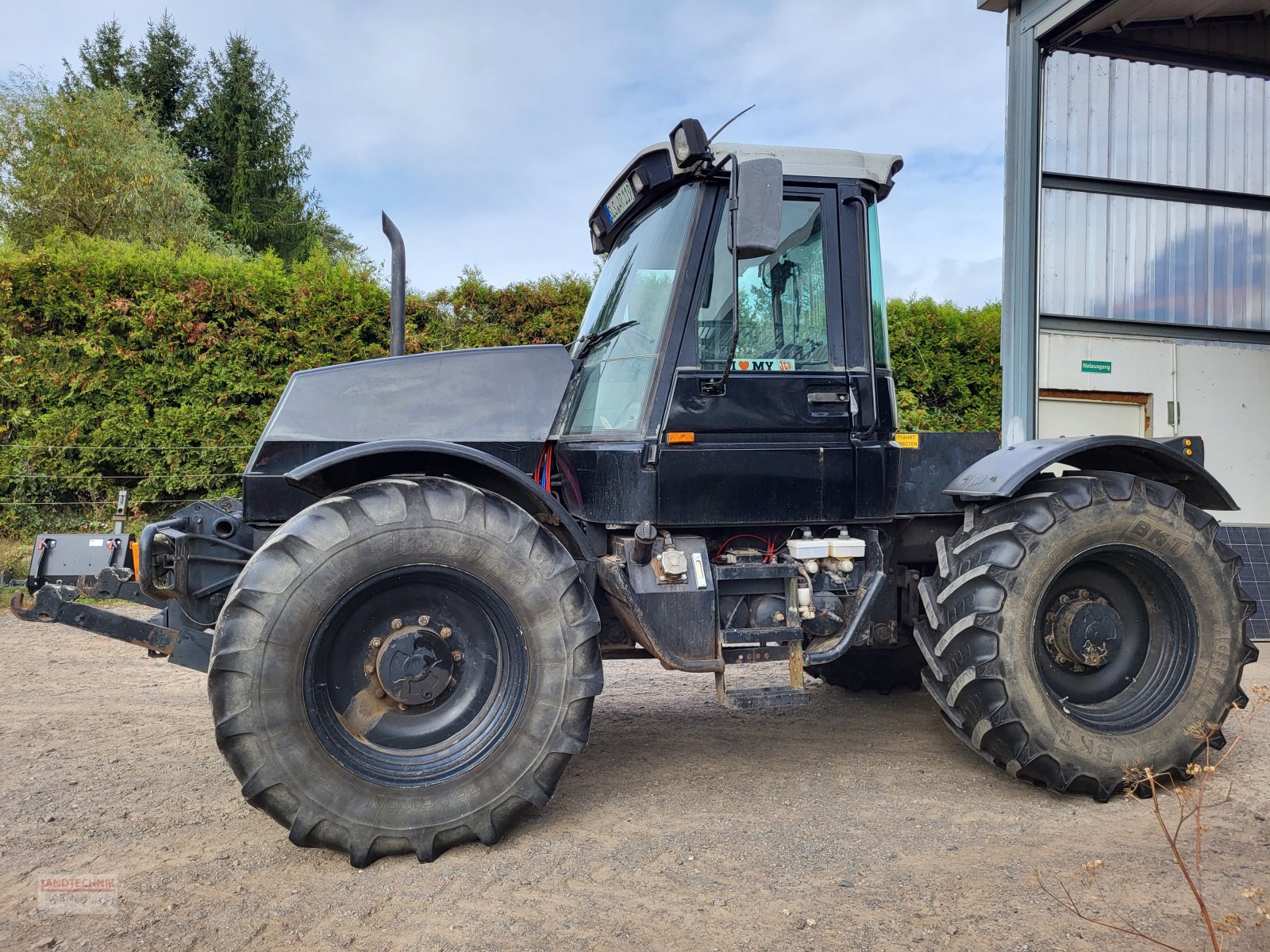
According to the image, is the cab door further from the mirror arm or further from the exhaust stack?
the exhaust stack

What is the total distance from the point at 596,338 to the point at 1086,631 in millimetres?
2388

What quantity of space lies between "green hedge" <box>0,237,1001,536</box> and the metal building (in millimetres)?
5877

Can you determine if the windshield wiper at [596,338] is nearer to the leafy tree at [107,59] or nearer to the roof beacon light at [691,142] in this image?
the roof beacon light at [691,142]

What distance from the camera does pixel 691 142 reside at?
3.42 m

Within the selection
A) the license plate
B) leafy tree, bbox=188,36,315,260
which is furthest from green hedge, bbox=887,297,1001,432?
leafy tree, bbox=188,36,315,260

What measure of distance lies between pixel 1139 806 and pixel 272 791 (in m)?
3.20

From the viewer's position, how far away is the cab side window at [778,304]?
141 inches

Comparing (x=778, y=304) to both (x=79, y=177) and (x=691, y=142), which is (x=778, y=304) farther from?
(x=79, y=177)

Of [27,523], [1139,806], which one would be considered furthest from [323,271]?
[1139,806]

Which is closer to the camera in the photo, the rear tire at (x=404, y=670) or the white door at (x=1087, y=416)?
the rear tire at (x=404, y=670)

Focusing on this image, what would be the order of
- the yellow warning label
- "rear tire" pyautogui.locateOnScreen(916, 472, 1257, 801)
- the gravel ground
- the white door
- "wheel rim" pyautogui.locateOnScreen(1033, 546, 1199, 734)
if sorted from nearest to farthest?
the gravel ground → "rear tire" pyautogui.locateOnScreen(916, 472, 1257, 801) → "wheel rim" pyautogui.locateOnScreen(1033, 546, 1199, 734) → the yellow warning label → the white door

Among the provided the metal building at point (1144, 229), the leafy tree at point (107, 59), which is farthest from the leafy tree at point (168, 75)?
the metal building at point (1144, 229)

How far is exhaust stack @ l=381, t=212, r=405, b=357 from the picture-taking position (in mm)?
3945

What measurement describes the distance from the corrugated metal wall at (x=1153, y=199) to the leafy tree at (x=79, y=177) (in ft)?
44.6
